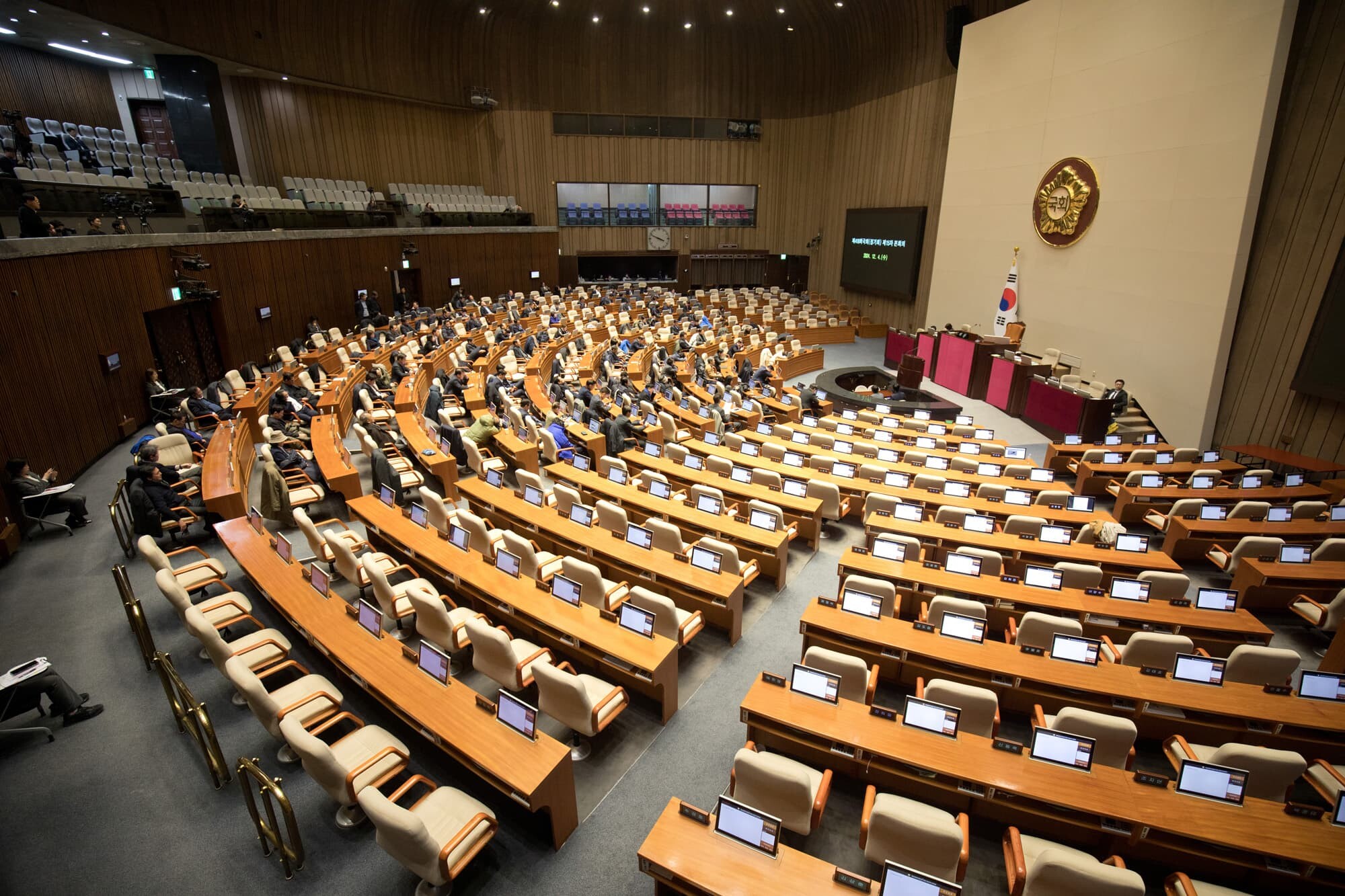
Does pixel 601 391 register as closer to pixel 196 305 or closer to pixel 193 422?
pixel 193 422

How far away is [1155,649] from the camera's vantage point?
4789mm

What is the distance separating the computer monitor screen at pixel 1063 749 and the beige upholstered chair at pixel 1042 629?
3.84ft

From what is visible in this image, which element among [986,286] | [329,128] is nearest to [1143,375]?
[986,286]

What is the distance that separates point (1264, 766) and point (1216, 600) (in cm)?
230

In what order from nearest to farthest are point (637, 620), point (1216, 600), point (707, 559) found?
point (637, 620), point (1216, 600), point (707, 559)

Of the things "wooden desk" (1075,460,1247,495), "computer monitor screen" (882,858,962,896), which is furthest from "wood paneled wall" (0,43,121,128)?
"wooden desk" (1075,460,1247,495)

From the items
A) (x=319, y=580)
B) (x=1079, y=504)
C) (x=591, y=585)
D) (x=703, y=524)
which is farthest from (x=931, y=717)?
(x=1079, y=504)

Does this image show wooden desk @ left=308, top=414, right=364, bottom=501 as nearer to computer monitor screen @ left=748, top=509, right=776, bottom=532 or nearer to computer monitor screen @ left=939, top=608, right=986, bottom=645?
computer monitor screen @ left=748, top=509, right=776, bottom=532

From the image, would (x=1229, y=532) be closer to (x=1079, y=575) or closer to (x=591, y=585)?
(x=1079, y=575)

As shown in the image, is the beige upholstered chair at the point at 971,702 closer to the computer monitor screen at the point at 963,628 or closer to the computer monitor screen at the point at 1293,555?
the computer monitor screen at the point at 963,628

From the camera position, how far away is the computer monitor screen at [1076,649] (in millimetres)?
4617

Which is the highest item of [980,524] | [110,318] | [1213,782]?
[110,318]

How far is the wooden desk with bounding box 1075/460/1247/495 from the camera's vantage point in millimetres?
9328

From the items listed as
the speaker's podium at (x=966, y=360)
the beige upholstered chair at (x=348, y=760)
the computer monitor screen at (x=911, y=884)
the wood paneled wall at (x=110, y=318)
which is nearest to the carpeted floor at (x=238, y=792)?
the beige upholstered chair at (x=348, y=760)
